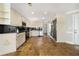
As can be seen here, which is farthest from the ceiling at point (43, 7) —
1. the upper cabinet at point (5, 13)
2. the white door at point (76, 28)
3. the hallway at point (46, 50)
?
the hallway at point (46, 50)

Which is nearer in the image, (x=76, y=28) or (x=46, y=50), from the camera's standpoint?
(x=46, y=50)

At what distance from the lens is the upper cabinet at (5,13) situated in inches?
181

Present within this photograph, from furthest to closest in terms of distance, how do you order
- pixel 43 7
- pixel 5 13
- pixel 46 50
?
pixel 43 7 → pixel 46 50 → pixel 5 13

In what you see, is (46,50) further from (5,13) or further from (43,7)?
(5,13)

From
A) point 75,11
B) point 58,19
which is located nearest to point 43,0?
point 75,11

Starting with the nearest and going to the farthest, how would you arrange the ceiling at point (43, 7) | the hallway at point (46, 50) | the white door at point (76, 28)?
the hallway at point (46, 50) → the ceiling at point (43, 7) → the white door at point (76, 28)

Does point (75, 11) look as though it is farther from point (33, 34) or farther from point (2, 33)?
point (33, 34)

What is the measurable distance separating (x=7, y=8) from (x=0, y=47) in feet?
5.16

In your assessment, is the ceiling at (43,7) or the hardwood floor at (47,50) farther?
the ceiling at (43,7)

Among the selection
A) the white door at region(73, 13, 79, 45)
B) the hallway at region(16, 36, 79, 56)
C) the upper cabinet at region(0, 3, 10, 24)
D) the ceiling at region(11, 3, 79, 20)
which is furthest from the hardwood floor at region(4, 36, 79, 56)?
the ceiling at region(11, 3, 79, 20)

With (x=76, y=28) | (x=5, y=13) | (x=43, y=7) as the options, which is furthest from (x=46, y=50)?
(x=76, y=28)

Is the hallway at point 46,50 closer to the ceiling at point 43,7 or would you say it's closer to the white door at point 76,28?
the white door at point 76,28

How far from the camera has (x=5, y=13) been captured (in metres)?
4.70

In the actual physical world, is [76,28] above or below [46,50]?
above
